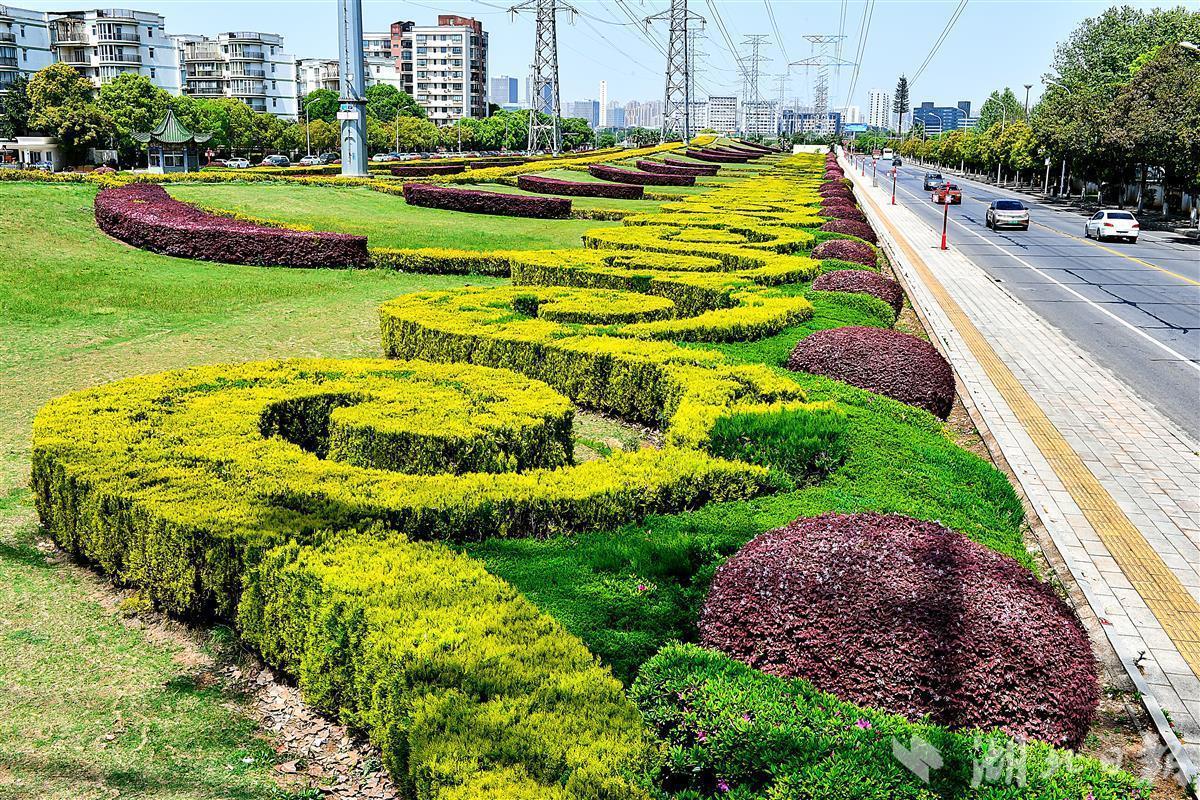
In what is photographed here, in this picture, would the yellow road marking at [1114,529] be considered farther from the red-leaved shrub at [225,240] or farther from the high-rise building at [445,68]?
the high-rise building at [445,68]

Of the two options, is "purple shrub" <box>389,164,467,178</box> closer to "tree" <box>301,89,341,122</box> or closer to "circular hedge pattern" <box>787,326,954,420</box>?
"circular hedge pattern" <box>787,326,954,420</box>

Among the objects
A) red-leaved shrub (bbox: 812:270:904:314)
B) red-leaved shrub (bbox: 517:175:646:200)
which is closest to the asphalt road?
red-leaved shrub (bbox: 812:270:904:314)

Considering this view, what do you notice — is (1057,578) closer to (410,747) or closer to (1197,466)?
(1197,466)

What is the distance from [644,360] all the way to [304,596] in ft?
18.7

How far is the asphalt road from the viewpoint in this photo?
1527cm

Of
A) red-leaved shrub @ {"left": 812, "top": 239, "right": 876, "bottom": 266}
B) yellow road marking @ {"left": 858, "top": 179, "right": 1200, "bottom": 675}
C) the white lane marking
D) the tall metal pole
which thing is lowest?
yellow road marking @ {"left": 858, "top": 179, "right": 1200, "bottom": 675}

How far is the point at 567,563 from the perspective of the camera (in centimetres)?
585

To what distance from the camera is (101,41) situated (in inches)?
3698

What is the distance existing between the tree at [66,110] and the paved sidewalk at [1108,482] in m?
62.5

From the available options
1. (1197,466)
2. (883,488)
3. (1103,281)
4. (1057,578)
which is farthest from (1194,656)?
(1103,281)

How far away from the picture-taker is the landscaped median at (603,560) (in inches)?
154

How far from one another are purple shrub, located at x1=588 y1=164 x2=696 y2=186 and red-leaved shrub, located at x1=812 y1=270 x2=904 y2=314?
27019 mm

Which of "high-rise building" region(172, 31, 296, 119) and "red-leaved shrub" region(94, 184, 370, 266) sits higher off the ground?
"high-rise building" region(172, 31, 296, 119)

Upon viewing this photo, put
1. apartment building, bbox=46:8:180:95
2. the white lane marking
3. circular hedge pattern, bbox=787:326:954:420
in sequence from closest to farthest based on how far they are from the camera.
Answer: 1. circular hedge pattern, bbox=787:326:954:420
2. the white lane marking
3. apartment building, bbox=46:8:180:95
